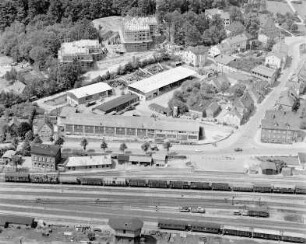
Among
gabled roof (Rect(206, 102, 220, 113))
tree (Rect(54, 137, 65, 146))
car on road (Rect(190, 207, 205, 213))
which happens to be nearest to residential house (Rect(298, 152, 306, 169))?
gabled roof (Rect(206, 102, 220, 113))

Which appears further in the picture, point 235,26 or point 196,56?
point 235,26

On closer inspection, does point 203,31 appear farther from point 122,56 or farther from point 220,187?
point 220,187

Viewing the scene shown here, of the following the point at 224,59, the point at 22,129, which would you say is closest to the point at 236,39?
the point at 224,59

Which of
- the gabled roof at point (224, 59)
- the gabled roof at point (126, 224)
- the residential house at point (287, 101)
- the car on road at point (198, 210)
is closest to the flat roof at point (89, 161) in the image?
the car on road at point (198, 210)

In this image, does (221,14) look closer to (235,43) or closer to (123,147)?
(235,43)

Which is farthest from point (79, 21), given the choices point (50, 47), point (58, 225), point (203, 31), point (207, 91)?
point (58, 225)
